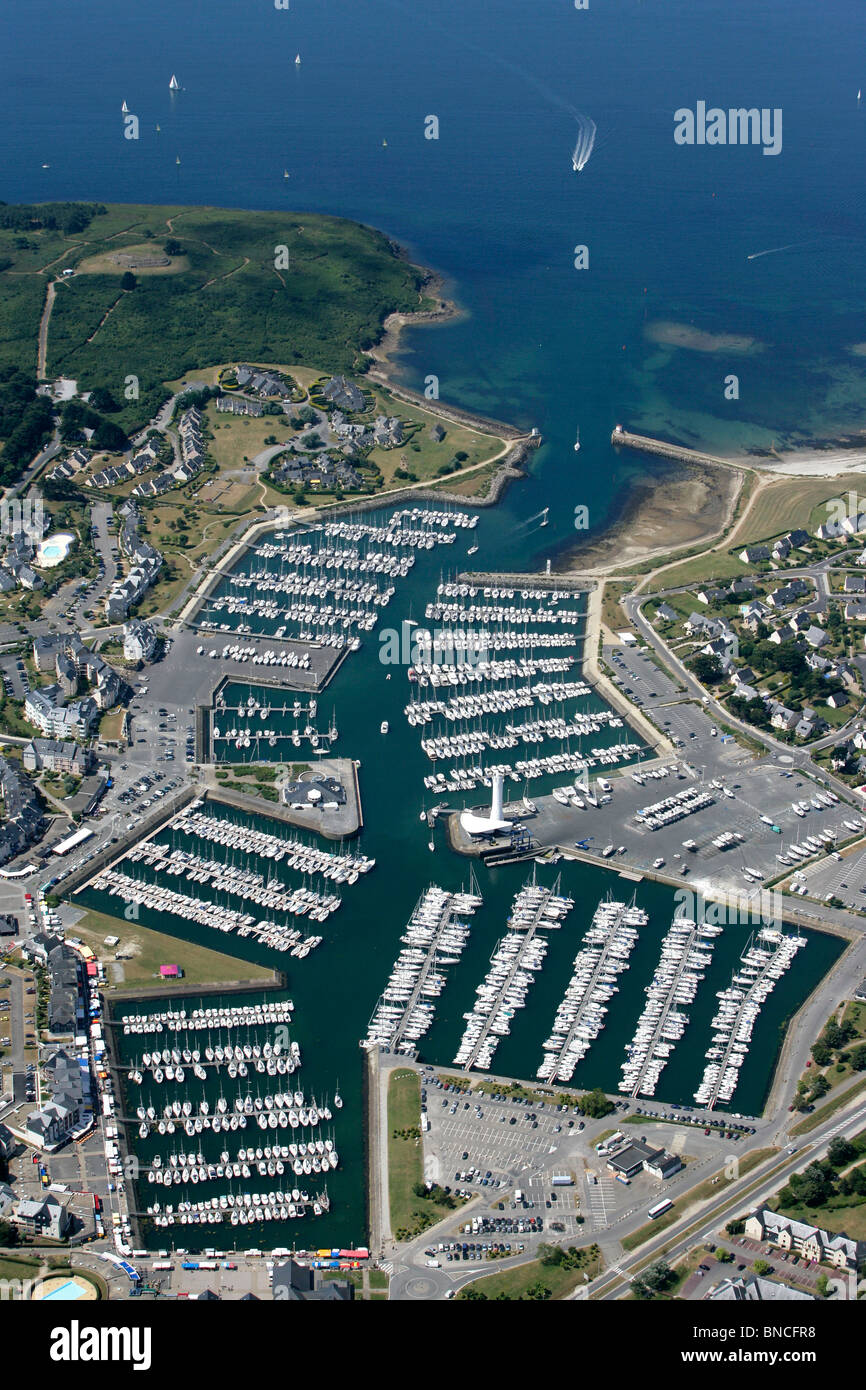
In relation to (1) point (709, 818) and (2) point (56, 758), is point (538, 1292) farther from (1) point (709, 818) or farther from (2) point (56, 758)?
(2) point (56, 758)

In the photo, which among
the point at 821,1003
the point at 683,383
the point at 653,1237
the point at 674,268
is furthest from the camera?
the point at 674,268

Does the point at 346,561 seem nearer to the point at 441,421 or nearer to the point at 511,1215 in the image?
the point at 441,421

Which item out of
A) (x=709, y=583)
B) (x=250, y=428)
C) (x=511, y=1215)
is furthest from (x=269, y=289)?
(x=511, y=1215)

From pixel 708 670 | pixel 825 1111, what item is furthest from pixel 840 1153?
pixel 708 670

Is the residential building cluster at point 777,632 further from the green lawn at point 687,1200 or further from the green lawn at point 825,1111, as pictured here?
the green lawn at point 687,1200

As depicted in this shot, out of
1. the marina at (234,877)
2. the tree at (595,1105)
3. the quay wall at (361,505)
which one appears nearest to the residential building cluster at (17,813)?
the marina at (234,877)

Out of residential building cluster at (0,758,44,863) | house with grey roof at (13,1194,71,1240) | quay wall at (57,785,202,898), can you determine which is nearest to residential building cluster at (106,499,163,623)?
residential building cluster at (0,758,44,863)

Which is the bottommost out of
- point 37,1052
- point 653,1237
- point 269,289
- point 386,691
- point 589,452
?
point 653,1237

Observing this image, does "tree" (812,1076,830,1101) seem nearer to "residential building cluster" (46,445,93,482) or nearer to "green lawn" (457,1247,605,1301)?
"green lawn" (457,1247,605,1301)
